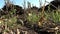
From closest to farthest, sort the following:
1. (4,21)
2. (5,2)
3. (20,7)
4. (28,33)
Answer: (28,33) → (4,21) → (5,2) → (20,7)

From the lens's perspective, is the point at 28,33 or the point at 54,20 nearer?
the point at 28,33

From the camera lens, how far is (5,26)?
15.8 ft

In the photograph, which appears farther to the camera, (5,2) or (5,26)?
(5,2)

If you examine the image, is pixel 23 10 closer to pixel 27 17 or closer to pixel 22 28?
pixel 27 17

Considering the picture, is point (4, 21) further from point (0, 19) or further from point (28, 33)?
point (28, 33)

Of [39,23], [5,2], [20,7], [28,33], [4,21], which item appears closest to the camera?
[28,33]

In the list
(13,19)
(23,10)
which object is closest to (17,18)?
(13,19)

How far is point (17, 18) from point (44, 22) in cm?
83

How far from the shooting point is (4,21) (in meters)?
5.20

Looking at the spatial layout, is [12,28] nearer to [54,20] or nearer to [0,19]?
[0,19]

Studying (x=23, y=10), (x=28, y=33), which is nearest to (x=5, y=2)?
(x=23, y=10)

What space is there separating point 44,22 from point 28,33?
0.56 meters

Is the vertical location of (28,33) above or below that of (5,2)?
below

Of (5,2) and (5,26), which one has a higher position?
(5,2)
